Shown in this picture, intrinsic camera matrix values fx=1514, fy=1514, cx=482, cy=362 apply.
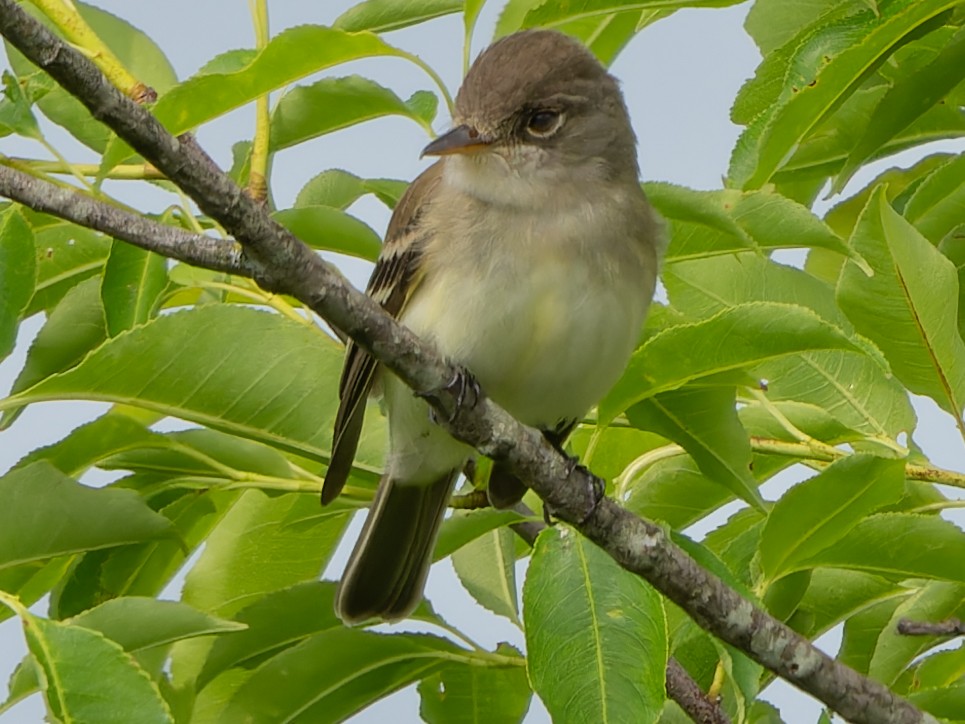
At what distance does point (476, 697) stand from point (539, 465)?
2.30ft

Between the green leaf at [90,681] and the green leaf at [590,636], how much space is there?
52 centimetres

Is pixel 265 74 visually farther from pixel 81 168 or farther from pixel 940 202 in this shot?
pixel 940 202

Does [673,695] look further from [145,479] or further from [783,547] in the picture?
[145,479]

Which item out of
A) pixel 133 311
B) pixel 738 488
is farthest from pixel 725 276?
pixel 133 311

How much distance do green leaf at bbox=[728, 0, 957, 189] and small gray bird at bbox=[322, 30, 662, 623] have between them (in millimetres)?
509

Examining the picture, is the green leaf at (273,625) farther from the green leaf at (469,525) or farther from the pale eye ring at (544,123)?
the pale eye ring at (544,123)

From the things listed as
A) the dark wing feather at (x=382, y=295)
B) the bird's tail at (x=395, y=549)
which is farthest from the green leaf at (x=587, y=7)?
the bird's tail at (x=395, y=549)

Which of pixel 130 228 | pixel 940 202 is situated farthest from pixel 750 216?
pixel 130 228

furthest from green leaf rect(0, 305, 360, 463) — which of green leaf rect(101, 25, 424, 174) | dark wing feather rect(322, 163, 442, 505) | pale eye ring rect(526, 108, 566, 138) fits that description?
pale eye ring rect(526, 108, 566, 138)

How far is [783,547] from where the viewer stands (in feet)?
7.70

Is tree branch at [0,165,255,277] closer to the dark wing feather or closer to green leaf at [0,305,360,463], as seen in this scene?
green leaf at [0,305,360,463]

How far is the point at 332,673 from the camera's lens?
253 cm

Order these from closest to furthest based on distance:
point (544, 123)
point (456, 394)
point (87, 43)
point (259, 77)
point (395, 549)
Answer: point (456, 394) → point (259, 77) → point (87, 43) → point (544, 123) → point (395, 549)

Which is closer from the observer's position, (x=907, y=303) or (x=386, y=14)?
(x=907, y=303)
